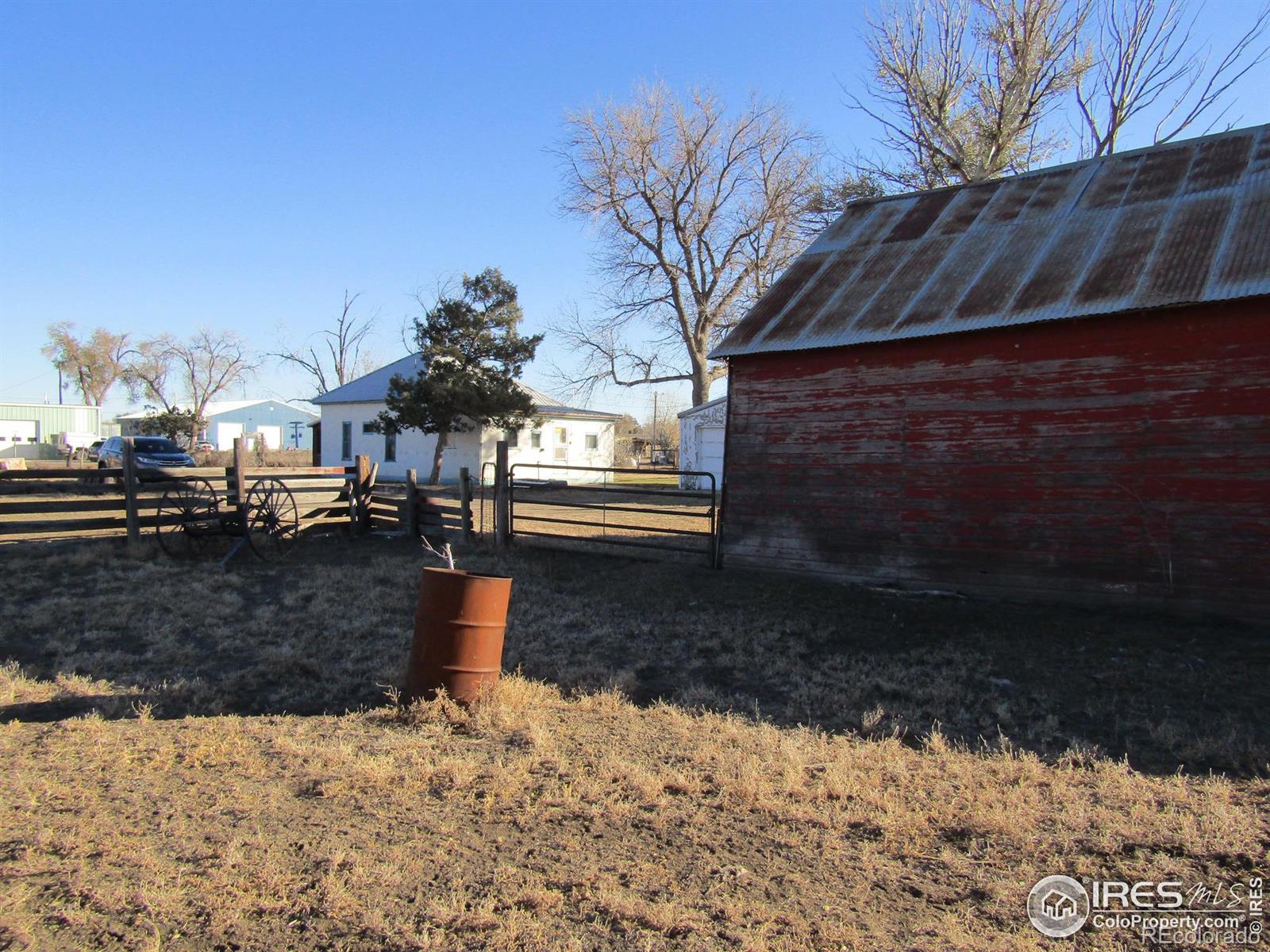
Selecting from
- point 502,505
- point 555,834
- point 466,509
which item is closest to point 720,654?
point 555,834

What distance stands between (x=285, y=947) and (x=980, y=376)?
8743 millimetres

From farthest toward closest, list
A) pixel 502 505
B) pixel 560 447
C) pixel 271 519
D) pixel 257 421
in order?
1. pixel 257 421
2. pixel 560 447
3. pixel 502 505
4. pixel 271 519

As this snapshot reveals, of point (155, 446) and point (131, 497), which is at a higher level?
point (155, 446)

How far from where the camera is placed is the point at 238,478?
12.8 meters

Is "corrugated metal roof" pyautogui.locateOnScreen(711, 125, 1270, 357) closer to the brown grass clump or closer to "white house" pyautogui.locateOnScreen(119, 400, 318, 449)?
the brown grass clump

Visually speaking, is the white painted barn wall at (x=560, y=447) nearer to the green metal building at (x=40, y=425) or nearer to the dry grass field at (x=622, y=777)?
the dry grass field at (x=622, y=777)

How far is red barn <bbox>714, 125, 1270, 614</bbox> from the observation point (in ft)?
26.6

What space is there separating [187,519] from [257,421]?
224 ft

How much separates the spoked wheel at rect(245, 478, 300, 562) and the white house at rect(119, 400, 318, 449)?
54828mm

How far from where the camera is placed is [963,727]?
19.1ft

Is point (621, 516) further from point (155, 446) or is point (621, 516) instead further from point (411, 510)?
point (155, 446)

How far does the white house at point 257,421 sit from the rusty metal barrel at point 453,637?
63493mm

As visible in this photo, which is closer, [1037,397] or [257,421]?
[1037,397]

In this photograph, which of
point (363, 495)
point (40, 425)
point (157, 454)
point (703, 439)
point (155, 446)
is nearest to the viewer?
point (363, 495)
